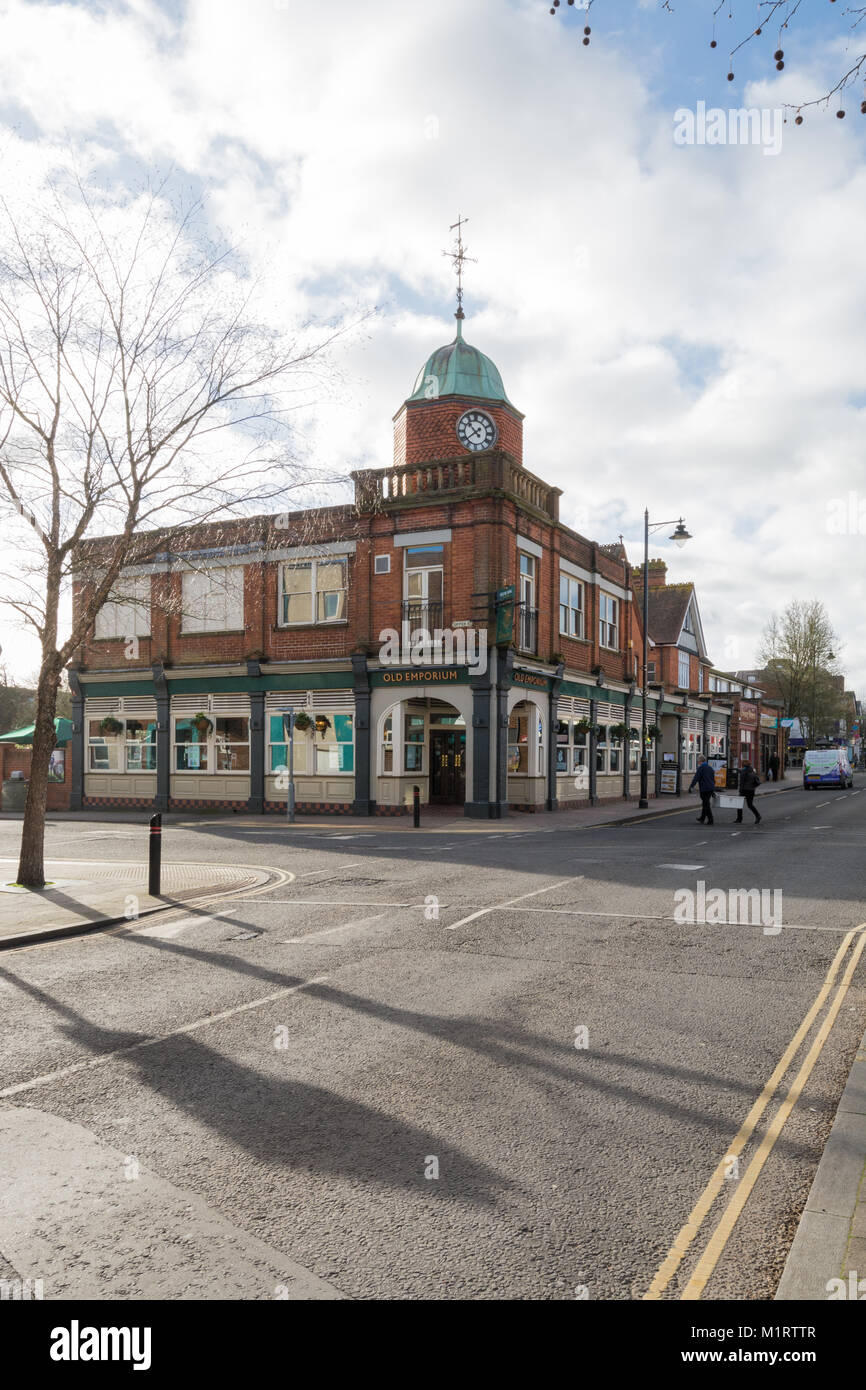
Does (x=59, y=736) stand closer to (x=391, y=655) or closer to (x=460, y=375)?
(x=391, y=655)

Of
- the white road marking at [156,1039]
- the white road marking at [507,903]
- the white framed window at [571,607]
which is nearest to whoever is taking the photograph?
the white road marking at [156,1039]

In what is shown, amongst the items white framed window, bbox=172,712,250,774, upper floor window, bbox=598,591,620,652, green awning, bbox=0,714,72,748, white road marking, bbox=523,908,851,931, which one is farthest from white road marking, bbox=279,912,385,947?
green awning, bbox=0,714,72,748

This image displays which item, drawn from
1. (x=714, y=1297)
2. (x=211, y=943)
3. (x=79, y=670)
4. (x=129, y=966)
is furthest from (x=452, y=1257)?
(x=79, y=670)

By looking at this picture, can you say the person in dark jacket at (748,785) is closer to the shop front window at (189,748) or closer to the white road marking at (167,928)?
the shop front window at (189,748)

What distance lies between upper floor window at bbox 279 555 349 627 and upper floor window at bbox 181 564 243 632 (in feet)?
5.41

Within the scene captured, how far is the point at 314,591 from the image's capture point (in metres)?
28.6

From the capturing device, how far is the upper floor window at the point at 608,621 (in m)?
34.6

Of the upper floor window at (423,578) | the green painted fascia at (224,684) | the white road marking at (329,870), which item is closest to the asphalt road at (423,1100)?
the white road marking at (329,870)

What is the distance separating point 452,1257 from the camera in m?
3.52

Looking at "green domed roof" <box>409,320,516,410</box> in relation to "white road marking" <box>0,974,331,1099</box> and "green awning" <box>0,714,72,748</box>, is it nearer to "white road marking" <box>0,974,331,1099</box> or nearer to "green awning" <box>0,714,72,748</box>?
"green awning" <box>0,714,72,748</box>

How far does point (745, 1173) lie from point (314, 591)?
25.4 metres

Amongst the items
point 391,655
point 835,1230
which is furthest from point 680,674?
point 835,1230

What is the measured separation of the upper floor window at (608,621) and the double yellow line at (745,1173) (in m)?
28.0
